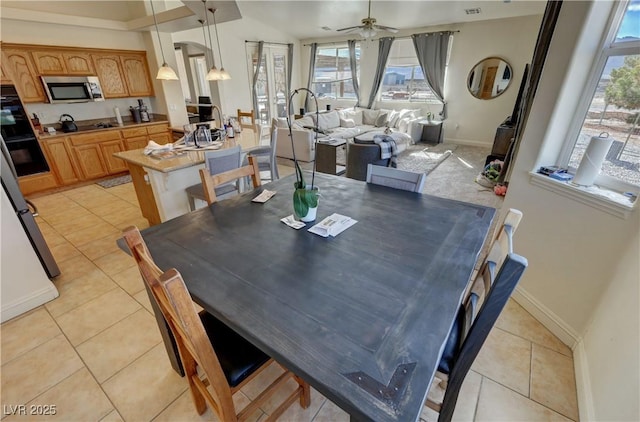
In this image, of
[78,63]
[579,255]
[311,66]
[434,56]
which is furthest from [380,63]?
[579,255]

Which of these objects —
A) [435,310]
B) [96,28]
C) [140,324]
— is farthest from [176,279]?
[96,28]

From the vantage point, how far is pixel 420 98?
23.3 ft

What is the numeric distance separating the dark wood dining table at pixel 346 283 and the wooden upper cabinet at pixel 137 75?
457 centimetres

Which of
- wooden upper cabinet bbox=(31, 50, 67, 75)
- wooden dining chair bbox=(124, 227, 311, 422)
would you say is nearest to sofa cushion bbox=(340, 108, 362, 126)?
wooden upper cabinet bbox=(31, 50, 67, 75)

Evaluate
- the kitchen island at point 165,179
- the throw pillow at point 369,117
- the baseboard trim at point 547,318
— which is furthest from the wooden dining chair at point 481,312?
the throw pillow at point 369,117

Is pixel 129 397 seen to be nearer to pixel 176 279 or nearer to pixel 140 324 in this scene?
pixel 140 324

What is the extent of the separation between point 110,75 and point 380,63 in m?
5.81

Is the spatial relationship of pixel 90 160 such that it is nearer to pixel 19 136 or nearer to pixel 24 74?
pixel 19 136

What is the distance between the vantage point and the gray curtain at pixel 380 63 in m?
6.85

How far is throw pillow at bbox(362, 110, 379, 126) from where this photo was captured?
23.5 feet

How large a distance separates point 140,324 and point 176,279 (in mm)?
1588

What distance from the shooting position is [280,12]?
602 centimetres

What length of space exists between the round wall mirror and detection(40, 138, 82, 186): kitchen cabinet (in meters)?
7.76

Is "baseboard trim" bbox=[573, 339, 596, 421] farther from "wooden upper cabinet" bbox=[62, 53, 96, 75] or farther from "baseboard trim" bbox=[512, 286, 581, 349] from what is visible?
"wooden upper cabinet" bbox=[62, 53, 96, 75]
